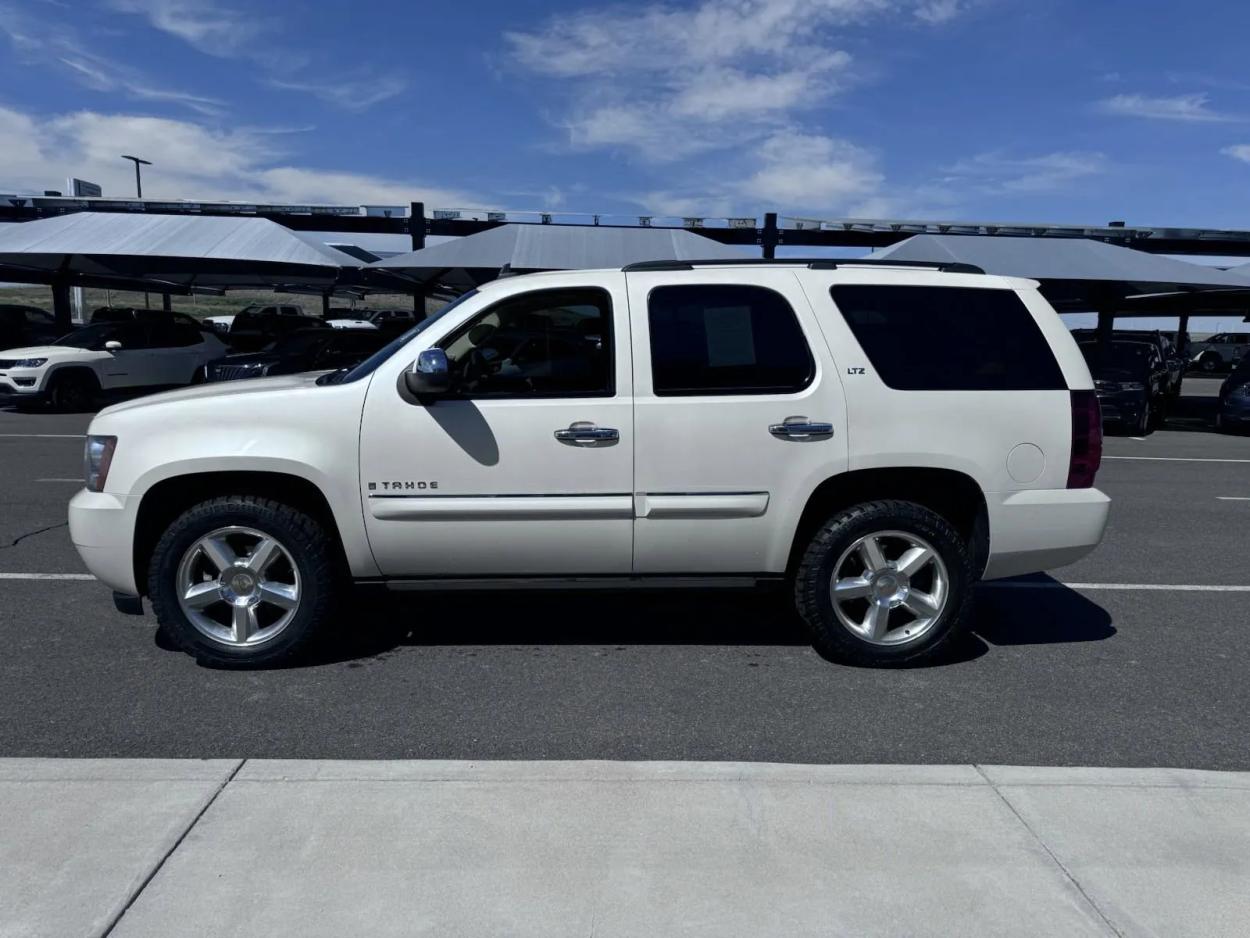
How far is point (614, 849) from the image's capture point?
10.7 feet

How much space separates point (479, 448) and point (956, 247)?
18035 millimetres

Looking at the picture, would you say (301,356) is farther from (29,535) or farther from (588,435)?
(588,435)

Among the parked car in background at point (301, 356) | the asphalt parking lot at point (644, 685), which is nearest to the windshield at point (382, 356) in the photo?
the asphalt parking lot at point (644, 685)

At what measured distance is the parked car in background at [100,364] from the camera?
17.1 m

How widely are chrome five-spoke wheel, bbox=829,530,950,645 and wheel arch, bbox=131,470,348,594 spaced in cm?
246

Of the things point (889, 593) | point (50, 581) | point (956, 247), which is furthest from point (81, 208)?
point (889, 593)

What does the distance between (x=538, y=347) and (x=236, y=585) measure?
6.01ft

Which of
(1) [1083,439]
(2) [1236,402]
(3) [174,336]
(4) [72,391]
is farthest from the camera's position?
(3) [174,336]

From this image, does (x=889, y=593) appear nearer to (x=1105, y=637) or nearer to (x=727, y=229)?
(x=1105, y=637)

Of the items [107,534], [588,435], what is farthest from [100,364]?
[588,435]

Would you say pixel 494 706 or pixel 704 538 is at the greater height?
pixel 704 538

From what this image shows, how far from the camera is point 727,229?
2456cm

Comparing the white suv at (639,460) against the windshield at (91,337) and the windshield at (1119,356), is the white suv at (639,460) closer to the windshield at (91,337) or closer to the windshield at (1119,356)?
the windshield at (91,337)

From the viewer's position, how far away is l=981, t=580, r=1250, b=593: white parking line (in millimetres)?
6652
